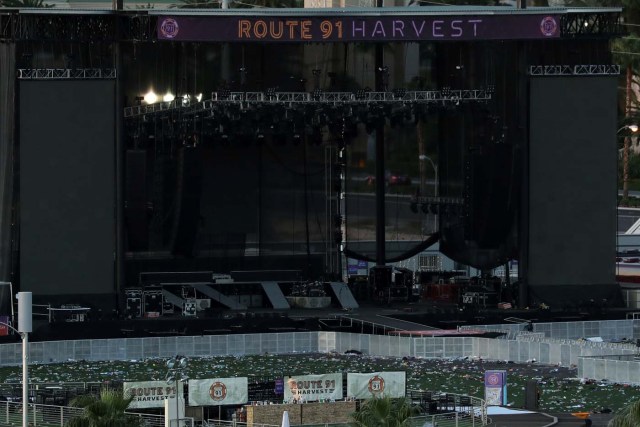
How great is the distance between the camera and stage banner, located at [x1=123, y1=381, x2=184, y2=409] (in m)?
37.2

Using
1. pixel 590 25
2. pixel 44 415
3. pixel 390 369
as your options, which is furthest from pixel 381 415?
pixel 590 25

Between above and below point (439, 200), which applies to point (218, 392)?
below

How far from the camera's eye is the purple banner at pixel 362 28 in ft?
190

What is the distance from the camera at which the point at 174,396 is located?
Result: 35.5 metres

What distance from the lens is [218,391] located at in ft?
126

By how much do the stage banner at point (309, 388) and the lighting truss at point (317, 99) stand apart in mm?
20951

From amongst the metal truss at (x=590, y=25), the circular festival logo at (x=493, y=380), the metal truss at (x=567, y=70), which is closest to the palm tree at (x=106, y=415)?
the circular festival logo at (x=493, y=380)

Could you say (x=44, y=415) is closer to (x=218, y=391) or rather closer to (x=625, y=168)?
(x=218, y=391)

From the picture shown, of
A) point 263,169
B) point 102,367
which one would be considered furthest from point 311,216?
point 102,367

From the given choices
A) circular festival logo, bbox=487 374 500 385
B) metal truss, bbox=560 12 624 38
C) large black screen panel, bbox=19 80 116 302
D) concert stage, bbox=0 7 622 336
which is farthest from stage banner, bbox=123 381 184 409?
metal truss, bbox=560 12 624 38

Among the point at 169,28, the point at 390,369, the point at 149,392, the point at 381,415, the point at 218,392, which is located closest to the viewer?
the point at 381,415

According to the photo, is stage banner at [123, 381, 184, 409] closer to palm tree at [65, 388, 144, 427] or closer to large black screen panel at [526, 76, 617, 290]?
palm tree at [65, 388, 144, 427]

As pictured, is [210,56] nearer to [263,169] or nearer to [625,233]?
[263,169]

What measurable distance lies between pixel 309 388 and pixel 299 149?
97.3 feet
